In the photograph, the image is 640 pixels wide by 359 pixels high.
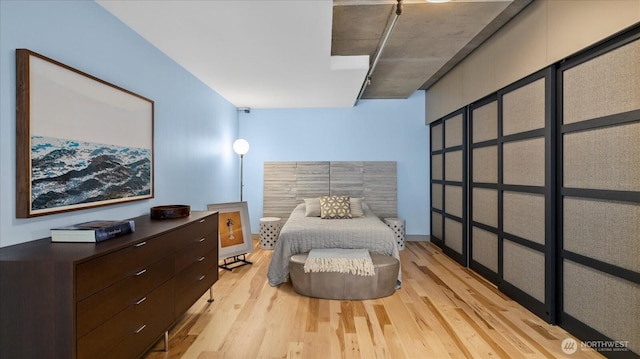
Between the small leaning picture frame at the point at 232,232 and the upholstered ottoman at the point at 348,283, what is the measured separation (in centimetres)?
124

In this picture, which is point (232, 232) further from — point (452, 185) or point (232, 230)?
point (452, 185)

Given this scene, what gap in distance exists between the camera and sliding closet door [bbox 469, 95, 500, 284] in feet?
10.8

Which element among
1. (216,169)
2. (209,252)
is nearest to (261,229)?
(216,169)

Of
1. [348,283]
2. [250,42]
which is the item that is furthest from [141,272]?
[250,42]

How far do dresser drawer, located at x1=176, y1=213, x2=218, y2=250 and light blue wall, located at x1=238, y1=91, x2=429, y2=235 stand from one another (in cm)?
268

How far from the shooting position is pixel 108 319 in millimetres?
1474

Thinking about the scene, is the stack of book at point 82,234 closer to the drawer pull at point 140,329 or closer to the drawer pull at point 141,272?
the drawer pull at point 141,272

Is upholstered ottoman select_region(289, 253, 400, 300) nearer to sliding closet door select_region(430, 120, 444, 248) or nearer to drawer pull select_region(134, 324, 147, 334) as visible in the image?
drawer pull select_region(134, 324, 147, 334)

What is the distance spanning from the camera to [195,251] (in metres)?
2.45

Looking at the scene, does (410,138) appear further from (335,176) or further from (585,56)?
(585,56)

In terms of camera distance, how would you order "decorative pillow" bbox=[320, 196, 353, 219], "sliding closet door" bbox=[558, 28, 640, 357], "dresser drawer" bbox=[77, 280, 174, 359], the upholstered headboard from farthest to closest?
the upholstered headboard
"decorative pillow" bbox=[320, 196, 353, 219]
"sliding closet door" bbox=[558, 28, 640, 357]
"dresser drawer" bbox=[77, 280, 174, 359]

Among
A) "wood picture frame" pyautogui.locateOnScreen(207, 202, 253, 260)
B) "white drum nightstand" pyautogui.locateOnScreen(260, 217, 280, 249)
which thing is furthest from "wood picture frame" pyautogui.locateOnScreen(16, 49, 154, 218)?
"white drum nightstand" pyautogui.locateOnScreen(260, 217, 280, 249)

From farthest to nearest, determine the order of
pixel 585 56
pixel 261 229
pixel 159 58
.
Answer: pixel 261 229
pixel 159 58
pixel 585 56

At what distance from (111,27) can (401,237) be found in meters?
4.43
